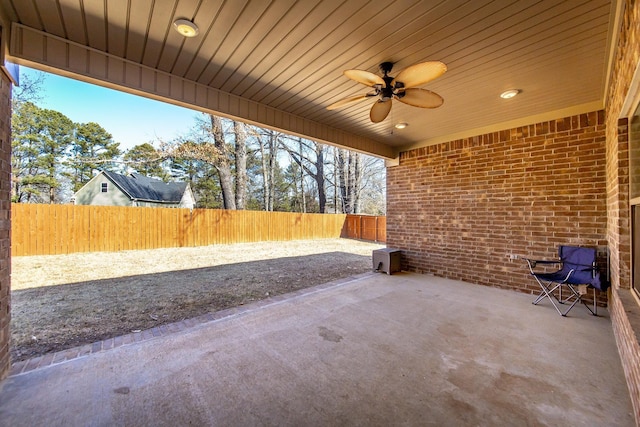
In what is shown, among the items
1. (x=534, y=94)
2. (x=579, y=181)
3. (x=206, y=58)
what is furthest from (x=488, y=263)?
(x=206, y=58)

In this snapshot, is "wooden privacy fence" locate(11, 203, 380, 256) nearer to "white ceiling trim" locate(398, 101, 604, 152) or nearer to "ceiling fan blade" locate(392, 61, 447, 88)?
"white ceiling trim" locate(398, 101, 604, 152)

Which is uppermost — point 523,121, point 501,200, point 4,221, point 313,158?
point 313,158

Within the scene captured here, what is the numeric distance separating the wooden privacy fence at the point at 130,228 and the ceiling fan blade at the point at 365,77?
8.59 meters

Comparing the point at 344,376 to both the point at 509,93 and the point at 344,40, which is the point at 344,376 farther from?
the point at 509,93

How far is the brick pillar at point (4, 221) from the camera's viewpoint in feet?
5.92

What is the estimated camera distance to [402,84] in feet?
8.13

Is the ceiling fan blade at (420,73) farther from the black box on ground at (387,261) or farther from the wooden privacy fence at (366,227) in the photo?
the wooden privacy fence at (366,227)

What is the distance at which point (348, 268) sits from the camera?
606 cm

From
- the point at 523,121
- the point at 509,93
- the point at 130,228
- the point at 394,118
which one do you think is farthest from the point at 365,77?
the point at 130,228

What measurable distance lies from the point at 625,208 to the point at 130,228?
1065 centimetres

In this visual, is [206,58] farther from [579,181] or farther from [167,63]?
[579,181]

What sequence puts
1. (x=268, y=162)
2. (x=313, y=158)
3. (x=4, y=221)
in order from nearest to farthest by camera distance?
(x=4, y=221), (x=268, y=162), (x=313, y=158)

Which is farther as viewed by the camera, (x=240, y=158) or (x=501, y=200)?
(x=240, y=158)

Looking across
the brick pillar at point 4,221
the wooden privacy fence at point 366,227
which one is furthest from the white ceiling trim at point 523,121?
the wooden privacy fence at point 366,227
